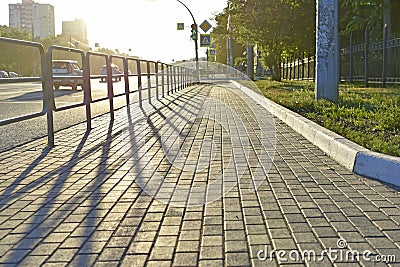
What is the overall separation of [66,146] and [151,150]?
128 cm

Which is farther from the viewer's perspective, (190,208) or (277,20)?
(277,20)

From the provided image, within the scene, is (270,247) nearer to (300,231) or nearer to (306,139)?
(300,231)

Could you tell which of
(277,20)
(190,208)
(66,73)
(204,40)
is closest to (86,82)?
(66,73)

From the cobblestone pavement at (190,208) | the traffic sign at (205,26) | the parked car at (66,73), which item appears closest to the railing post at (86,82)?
the parked car at (66,73)

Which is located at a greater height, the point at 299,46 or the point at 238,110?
the point at 299,46

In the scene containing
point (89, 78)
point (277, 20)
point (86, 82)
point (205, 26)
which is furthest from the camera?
point (205, 26)

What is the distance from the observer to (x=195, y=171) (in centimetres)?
567

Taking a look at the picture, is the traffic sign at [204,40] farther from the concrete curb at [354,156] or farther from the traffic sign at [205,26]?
the concrete curb at [354,156]

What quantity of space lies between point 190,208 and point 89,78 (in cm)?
536

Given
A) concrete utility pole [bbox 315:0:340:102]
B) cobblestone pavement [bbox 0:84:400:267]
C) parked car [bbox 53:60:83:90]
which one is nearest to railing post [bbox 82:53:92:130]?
parked car [bbox 53:60:83:90]

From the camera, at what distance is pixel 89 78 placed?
9039 mm

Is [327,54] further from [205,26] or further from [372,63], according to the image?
[205,26]

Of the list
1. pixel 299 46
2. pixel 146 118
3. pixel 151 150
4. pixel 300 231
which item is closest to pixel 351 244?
pixel 300 231

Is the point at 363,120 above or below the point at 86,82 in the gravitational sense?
below
